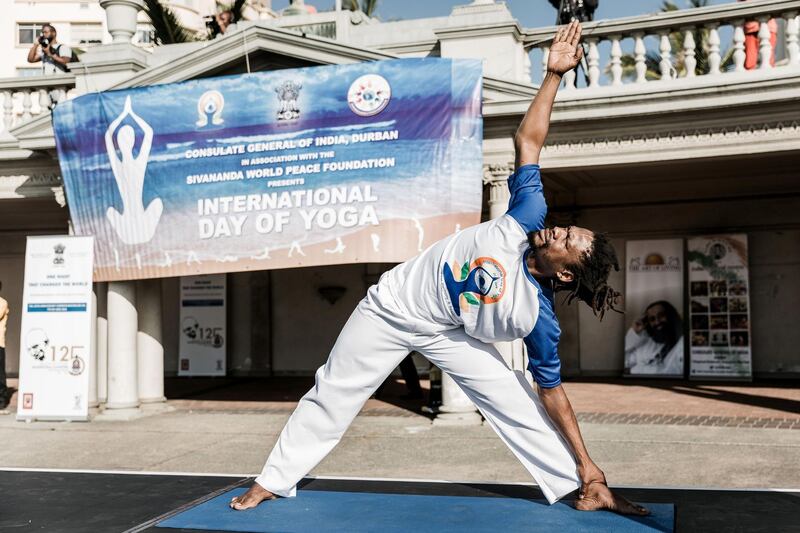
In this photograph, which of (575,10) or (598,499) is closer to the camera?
(598,499)

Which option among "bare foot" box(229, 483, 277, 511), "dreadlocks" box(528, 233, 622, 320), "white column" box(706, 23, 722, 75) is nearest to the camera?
"dreadlocks" box(528, 233, 622, 320)

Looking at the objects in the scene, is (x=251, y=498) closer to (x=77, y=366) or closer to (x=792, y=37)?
(x=77, y=366)

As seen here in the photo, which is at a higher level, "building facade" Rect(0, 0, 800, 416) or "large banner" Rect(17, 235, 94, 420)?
"building facade" Rect(0, 0, 800, 416)

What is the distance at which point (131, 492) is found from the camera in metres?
5.54

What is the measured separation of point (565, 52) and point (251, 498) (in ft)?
9.23

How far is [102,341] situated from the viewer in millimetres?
11805

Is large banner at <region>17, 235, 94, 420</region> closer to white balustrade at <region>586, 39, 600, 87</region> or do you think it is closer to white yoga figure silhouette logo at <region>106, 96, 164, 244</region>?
white yoga figure silhouette logo at <region>106, 96, 164, 244</region>

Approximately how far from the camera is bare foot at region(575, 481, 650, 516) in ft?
14.7

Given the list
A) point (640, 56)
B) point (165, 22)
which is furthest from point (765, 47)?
point (165, 22)

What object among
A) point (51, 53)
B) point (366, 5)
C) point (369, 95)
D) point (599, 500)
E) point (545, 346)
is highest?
point (366, 5)

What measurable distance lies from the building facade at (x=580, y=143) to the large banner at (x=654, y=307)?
22 cm

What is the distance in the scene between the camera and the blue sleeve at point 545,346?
426 centimetres

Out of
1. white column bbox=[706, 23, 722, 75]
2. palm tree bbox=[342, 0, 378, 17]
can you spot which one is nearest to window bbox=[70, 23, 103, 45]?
palm tree bbox=[342, 0, 378, 17]

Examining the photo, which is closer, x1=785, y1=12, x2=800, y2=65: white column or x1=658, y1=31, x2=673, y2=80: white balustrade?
x1=785, y1=12, x2=800, y2=65: white column
